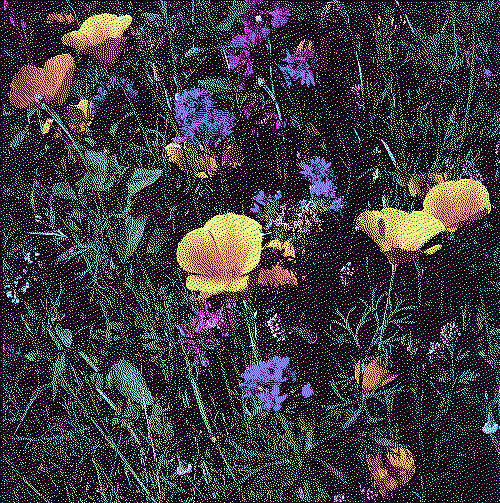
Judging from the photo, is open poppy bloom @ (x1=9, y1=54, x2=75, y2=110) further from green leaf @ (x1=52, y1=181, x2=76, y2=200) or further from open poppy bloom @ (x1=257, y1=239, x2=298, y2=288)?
open poppy bloom @ (x1=257, y1=239, x2=298, y2=288)

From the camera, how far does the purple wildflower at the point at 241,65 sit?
74cm

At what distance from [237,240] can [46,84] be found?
40 centimetres

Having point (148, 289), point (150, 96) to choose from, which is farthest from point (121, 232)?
point (150, 96)

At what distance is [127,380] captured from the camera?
2.34 feet

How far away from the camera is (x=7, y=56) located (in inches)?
29.1

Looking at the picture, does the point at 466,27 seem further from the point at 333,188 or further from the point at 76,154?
the point at 76,154

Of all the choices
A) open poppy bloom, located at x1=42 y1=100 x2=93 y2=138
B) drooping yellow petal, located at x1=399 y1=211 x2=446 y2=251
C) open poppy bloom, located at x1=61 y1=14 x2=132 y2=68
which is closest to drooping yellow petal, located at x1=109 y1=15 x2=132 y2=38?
open poppy bloom, located at x1=61 y1=14 x2=132 y2=68

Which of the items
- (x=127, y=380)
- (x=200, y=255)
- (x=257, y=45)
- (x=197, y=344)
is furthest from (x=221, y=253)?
(x=257, y=45)

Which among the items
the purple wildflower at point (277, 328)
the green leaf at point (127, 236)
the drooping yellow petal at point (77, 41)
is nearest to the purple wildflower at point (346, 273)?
the purple wildflower at point (277, 328)

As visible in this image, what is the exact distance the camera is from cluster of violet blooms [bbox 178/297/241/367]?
702mm

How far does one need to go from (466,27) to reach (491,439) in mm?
683

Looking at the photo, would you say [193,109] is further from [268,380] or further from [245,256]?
[268,380]

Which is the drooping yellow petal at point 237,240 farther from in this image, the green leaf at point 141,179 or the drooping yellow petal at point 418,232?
the drooping yellow petal at point 418,232

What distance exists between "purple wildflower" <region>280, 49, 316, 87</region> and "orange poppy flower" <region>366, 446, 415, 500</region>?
0.61 meters
